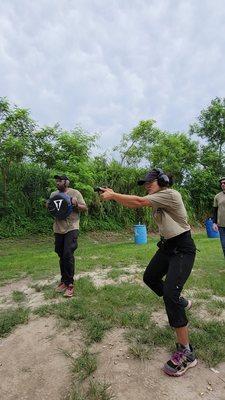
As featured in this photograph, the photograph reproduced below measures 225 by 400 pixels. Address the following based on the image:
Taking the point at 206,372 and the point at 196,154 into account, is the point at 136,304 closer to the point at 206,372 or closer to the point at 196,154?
the point at 206,372

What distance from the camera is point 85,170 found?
40.3 ft

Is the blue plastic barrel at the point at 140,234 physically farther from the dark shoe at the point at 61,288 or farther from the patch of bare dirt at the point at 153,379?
the patch of bare dirt at the point at 153,379

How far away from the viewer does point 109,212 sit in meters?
15.5

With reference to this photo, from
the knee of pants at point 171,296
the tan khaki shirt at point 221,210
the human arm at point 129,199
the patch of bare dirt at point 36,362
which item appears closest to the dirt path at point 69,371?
the patch of bare dirt at point 36,362

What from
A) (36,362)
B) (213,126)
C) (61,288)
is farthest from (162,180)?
(213,126)

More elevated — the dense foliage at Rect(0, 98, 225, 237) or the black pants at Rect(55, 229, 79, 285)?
the dense foliage at Rect(0, 98, 225, 237)

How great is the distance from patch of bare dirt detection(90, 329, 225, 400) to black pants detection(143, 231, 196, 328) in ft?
1.37

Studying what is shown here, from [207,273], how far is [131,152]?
11.4m

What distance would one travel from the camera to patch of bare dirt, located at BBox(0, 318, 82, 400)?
2939 mm

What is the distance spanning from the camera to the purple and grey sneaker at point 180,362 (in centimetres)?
308

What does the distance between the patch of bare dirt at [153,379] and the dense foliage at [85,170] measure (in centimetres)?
896

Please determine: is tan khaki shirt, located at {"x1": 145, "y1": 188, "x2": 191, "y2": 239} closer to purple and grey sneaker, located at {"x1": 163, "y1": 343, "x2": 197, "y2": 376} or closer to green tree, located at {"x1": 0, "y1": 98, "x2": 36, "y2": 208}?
purple and grey sneaker, located at {"x1": 163, "y1": 343, "x2": 197, "y2": 376}

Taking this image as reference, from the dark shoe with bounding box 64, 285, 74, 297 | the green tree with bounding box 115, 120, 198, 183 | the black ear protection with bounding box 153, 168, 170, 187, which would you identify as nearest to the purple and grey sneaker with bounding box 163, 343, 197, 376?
the black ear protection with bounding box 153, 168, 170, 187

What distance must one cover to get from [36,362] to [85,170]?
931cm
